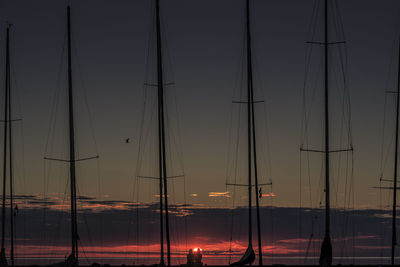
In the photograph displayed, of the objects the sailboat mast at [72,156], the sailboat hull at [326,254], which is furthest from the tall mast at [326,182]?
the sailboat mast at [72,156]

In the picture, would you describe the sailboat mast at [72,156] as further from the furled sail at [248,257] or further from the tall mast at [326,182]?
the tall mast at [326,182]

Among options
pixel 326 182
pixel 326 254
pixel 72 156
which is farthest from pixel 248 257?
pixel 72 156

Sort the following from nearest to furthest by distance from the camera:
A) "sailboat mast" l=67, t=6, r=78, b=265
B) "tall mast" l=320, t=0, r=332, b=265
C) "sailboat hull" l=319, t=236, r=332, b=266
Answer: "sailboat hull" l=319, t=236, r=332, b=266, "tall mast" l=320, t=0, r=332, b=265, "sailboat mast" l=67, t=6, r=78, b=265

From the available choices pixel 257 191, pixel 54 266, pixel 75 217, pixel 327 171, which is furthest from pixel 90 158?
pixel 327 171

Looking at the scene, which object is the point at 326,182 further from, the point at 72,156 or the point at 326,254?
the point at 72,156

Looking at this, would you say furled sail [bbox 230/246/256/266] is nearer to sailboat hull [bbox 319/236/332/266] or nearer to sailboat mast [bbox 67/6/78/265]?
sailboat hull [bbox 319/236/332/266]

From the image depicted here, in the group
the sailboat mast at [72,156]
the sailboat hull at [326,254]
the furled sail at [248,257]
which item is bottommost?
the furled sail at [248,257]

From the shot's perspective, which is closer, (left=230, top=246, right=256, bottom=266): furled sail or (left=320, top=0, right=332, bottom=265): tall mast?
(left=320, top=0, right=332, bottom=265): tall mast

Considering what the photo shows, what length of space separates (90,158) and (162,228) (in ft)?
30.3

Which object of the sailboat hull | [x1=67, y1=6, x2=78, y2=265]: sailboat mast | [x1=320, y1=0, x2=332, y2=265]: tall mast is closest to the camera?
the sailboat hull

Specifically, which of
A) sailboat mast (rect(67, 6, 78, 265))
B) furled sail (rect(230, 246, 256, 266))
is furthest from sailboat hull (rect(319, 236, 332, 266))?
sailboat mast (rect(67, 6, 78, 265))

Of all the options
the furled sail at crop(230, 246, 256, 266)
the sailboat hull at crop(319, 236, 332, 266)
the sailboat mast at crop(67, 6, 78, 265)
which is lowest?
the furled sail at crop(230, 246, 256, 266)

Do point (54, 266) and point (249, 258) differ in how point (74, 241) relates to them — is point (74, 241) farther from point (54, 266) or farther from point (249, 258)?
point (249, 258)

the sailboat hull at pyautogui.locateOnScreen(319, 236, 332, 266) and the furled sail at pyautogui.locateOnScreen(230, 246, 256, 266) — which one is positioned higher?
the sailboat hull at pyautogui.locateOnScreen(319, 236, 332, 266)
